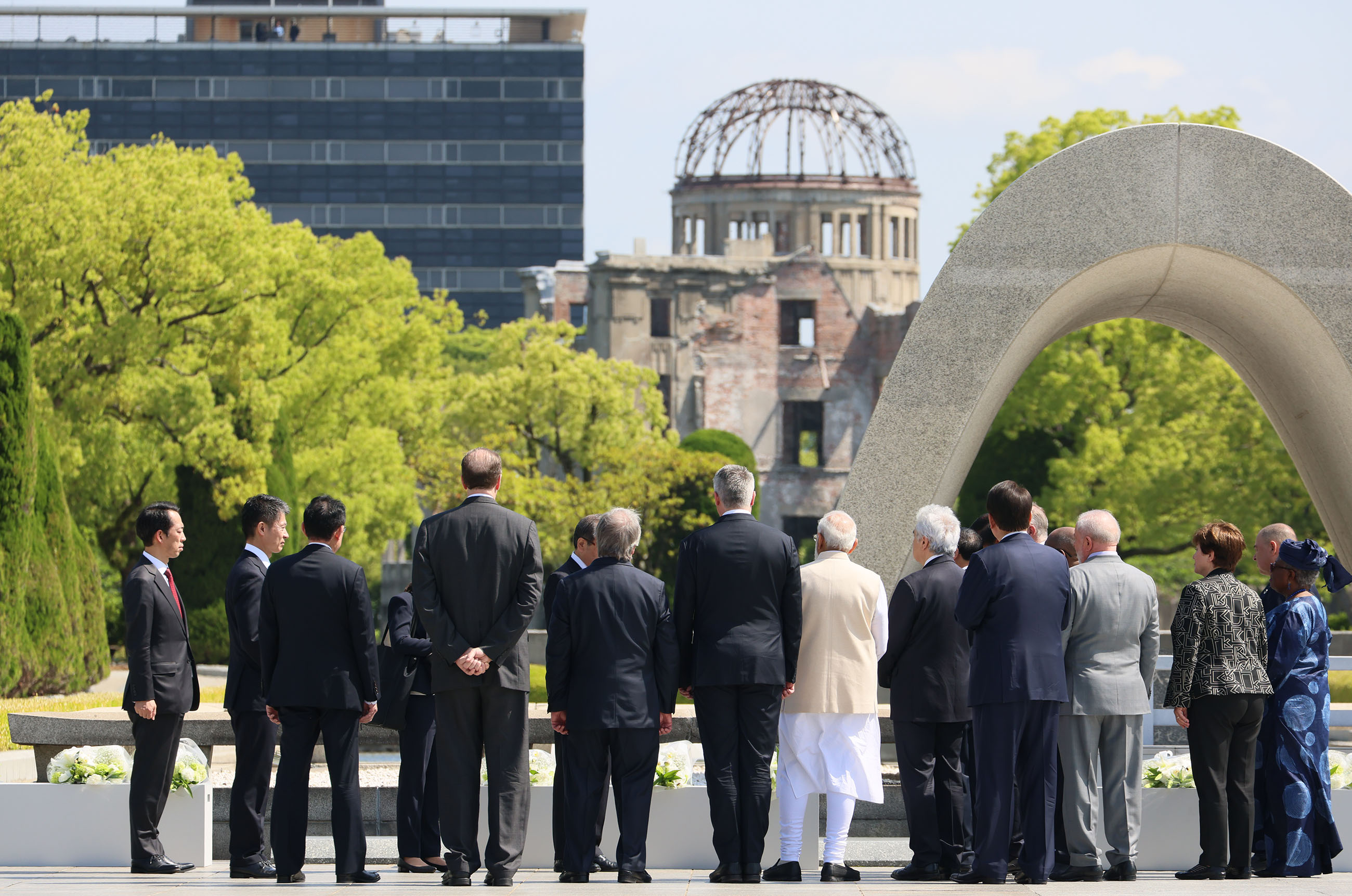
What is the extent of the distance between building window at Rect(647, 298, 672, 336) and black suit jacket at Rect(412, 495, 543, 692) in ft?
145

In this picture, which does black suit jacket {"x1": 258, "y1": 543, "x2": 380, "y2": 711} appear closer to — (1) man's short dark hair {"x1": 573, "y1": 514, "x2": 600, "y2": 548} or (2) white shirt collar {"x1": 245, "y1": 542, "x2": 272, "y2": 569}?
(2) white shirt collar {"x1": 245, "y1": 542, "x2": 272, "y2": 569}

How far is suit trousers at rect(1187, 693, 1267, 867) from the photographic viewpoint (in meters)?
7.35

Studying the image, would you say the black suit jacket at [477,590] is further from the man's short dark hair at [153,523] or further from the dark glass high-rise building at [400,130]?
the dark glass high-rise building at [400,130]

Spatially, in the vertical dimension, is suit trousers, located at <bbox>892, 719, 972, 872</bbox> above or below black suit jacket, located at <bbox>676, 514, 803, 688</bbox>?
below

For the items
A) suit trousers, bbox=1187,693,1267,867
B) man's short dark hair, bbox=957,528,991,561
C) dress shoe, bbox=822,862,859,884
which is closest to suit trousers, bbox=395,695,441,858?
dress shoe, bbox=822,862,859,884

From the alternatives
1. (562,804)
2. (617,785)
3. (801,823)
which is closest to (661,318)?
(562,804)

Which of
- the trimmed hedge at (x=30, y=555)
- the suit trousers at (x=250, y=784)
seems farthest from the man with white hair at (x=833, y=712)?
the trimmed hedge at (x=30, y=555)

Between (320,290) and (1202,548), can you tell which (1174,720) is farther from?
(320,290)

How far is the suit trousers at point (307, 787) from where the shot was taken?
7.14 m

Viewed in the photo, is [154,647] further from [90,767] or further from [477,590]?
[477,590]

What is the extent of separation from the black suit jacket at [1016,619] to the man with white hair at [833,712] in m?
0.46

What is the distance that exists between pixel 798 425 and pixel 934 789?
43980mm

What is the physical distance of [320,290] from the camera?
29172mm

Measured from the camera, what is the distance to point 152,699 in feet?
24.9
